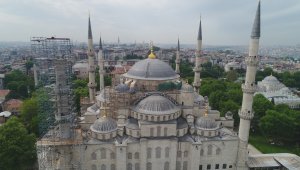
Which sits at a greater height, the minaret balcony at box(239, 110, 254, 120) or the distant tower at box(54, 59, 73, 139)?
the distant tower at box(54, 59, 73, 139)

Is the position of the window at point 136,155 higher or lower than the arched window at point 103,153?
lower

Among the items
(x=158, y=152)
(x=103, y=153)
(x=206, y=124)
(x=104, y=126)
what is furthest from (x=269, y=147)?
(x=104, y=126)

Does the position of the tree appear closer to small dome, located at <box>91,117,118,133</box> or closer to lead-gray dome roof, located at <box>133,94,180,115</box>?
small dome, located at <box>91,117,118,133</box>

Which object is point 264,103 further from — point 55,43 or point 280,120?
point 55,43

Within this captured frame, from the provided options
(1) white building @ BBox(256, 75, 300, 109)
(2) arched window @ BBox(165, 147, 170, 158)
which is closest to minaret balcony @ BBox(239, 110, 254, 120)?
(2) arched window @ BBox(165, 147, 170, 158)

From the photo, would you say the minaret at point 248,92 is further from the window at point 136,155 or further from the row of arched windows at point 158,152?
the window at point 136,155

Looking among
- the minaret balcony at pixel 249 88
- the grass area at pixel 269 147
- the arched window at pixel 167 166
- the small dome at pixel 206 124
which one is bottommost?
the grass area at pixel 269 147

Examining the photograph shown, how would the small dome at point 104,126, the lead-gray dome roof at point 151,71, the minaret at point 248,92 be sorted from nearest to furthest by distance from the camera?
the small dome at point 104,126 → the minaret at point 248,92 → the lead-gray dome roof at point 151,71

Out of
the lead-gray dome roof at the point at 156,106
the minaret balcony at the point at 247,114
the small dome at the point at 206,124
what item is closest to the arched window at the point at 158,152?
the lead-gray dome roof at the point at 156,106
